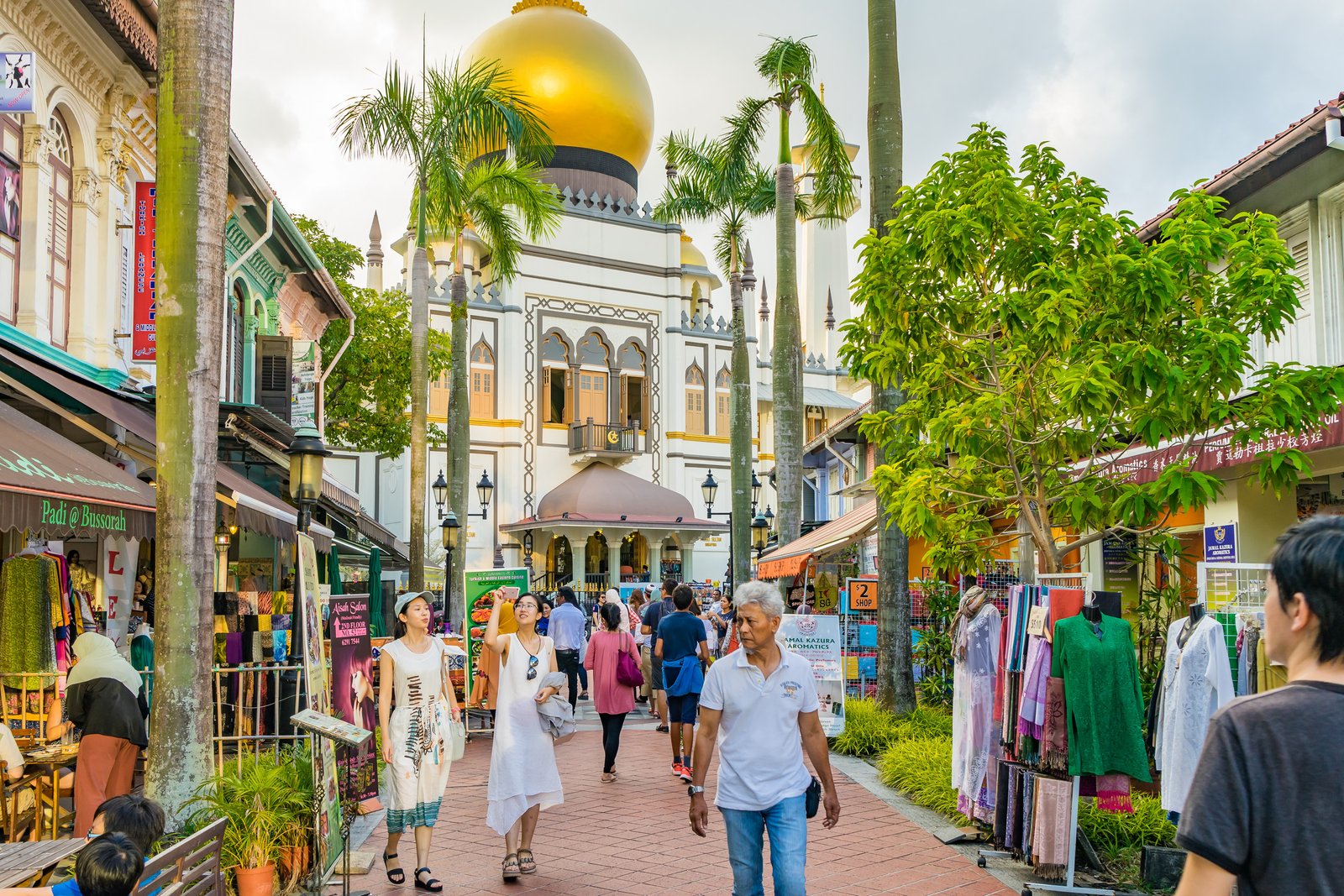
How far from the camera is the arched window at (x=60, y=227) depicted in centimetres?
1292

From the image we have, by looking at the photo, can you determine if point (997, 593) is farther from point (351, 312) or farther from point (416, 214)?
point (351, 312)

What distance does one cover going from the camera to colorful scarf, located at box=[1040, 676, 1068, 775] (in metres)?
7.41

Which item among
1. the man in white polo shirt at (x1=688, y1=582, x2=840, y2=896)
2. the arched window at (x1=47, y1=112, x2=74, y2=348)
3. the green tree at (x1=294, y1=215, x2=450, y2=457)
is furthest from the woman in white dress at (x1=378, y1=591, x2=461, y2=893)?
the green tree at (x1=294, y1=215, x2=450, y2=457)

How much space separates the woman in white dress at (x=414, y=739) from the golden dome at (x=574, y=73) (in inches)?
1496

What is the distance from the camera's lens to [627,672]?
39.9 feet

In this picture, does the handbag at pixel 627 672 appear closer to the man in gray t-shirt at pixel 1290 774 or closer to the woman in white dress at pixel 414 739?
the woman in white dress at pixel 414 739

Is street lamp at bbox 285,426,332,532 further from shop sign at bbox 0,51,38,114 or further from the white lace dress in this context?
the white lace dress

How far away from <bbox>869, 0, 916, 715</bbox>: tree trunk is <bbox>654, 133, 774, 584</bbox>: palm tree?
9110mm

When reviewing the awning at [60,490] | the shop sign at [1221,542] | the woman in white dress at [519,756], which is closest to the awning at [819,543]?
the shop sign at [1221,542]

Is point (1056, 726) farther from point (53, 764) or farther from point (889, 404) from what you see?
point (889, 404)

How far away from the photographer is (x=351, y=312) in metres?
27.3

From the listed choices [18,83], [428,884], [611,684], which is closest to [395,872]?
[428,884]

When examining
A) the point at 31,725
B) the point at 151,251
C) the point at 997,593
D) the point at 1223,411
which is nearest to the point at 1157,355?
the point at 1223,411

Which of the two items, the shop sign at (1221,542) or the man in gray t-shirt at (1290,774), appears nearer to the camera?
the man in gray t-shirt at (1290,774)
